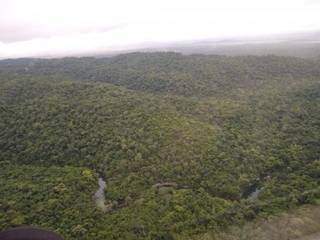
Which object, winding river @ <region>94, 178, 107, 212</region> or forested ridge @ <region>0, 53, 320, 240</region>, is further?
winding river @ <region>94, 178, 107, 212</region>

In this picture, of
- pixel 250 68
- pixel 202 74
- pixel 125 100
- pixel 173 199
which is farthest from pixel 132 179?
pixel 250 68

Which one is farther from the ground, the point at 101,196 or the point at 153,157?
the point at 153,157

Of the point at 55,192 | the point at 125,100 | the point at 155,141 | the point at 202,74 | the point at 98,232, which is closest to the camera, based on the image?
the point at 98,232

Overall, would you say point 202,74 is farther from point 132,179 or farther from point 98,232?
point 98,232

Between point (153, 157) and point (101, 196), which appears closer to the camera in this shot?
point (101, 196)

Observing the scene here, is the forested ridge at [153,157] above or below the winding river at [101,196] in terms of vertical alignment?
above

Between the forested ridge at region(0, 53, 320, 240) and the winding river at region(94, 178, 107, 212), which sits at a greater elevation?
the forested ridge at region(0, 53, 320, 240)

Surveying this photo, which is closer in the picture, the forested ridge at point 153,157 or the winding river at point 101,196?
the forested ridge at point 153,157

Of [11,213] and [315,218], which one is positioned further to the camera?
[11,213]
